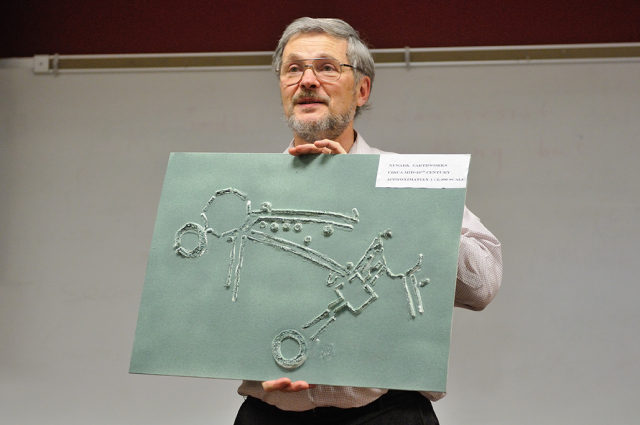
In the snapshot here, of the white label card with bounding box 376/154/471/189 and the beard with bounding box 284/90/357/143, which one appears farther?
the beard with bounding box 284/90/357/143

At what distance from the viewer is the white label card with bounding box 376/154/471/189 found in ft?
3.90

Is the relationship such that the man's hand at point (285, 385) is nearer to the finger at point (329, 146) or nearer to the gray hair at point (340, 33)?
the finger at point (329, 146)

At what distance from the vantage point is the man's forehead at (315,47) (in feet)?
4.86

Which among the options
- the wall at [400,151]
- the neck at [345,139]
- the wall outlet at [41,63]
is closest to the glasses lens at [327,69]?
the neck at [345,139]

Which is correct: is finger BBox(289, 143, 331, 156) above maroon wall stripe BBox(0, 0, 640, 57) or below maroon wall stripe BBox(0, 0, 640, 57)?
below

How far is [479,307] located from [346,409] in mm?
327

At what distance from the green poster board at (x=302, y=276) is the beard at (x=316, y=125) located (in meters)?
0.16

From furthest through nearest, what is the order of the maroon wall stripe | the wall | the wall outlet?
the wall outlet < the maroon wall stripe < the wall

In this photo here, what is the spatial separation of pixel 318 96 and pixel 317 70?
0.07m

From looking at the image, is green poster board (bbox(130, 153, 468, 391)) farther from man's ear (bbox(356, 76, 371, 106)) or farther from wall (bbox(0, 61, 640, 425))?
wall (bbox(0, 61, 640, 425))

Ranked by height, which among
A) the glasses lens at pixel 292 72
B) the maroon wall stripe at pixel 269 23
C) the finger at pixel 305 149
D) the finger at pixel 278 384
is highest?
the maroon wall stripe at pixel 269 23

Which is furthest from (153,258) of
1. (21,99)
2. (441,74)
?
(21,99)

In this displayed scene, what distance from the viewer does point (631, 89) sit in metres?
2.41

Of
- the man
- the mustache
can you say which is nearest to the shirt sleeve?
the man
